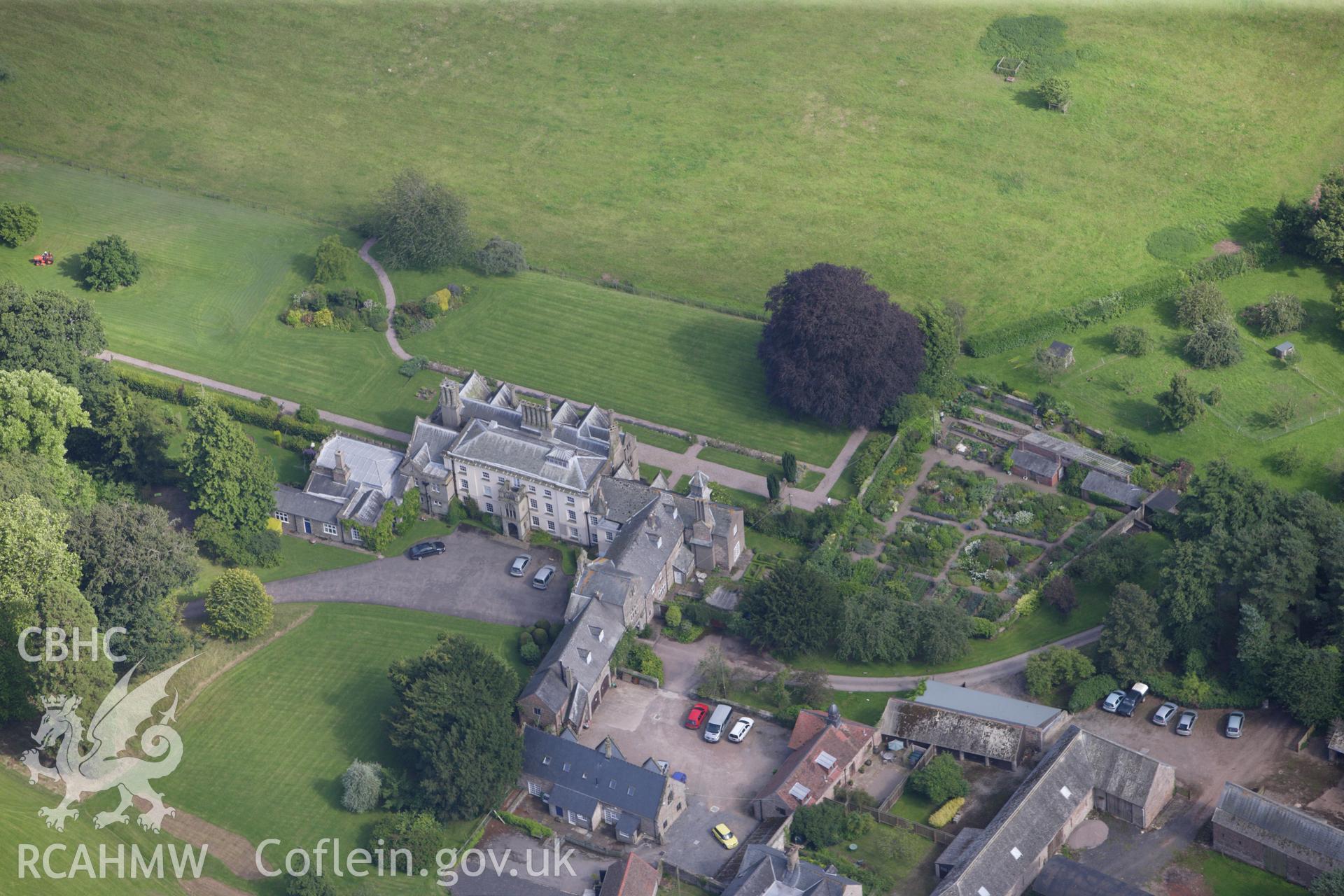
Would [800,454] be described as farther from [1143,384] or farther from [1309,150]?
[1309,150]

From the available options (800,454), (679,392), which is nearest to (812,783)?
(800,454)

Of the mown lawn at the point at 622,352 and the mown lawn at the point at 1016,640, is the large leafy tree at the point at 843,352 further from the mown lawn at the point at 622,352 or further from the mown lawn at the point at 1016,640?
the mown lawn at the point at 1016,640

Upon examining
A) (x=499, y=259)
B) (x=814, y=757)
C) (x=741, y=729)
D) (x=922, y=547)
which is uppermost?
(x=499, y=259)

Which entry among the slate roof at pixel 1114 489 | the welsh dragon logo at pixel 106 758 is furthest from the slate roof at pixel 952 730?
the welsh dragon logo at pixel 106 758


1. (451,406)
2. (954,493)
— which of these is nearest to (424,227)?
(451,406)

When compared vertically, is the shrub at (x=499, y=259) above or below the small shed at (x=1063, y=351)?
above

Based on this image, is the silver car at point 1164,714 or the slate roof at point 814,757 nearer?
the slate roof at point 814,757

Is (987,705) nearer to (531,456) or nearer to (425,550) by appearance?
(531,456)
